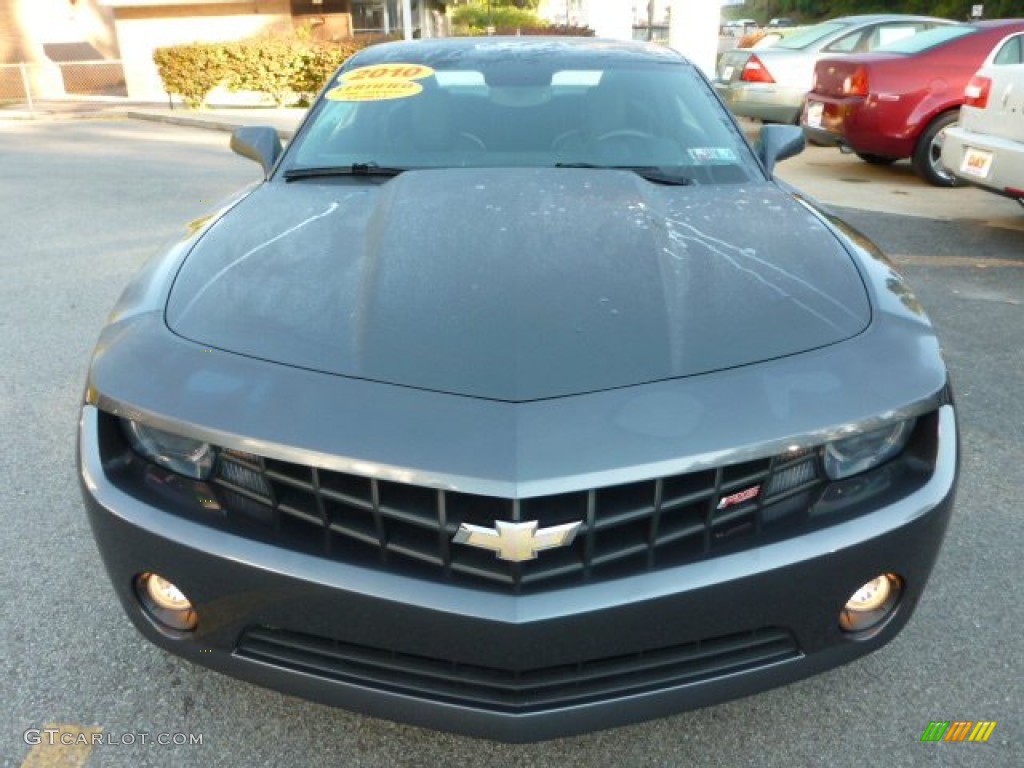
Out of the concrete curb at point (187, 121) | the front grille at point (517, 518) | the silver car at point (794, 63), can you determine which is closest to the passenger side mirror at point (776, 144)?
the front grille at point (517, 518)

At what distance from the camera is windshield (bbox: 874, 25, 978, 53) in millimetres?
8055

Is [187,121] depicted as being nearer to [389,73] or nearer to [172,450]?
[389,73]

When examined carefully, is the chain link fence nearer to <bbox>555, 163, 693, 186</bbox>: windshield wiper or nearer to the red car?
the red car

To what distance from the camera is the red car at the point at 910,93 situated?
7.83m

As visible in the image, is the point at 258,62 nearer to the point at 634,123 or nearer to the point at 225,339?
the point at 634,123

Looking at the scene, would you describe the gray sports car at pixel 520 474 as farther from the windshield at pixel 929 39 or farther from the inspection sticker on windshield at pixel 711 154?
the windshield at pixel 929 39

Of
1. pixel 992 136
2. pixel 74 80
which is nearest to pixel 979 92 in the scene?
pixel 992 136

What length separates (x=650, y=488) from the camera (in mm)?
1489

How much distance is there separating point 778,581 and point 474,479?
61cm

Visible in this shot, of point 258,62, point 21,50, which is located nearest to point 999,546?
point 258,62

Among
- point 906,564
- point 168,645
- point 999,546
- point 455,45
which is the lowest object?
point 999,546

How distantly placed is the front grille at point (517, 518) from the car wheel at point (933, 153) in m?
7.69

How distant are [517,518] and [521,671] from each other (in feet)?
1.06

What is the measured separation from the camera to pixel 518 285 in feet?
5.98
